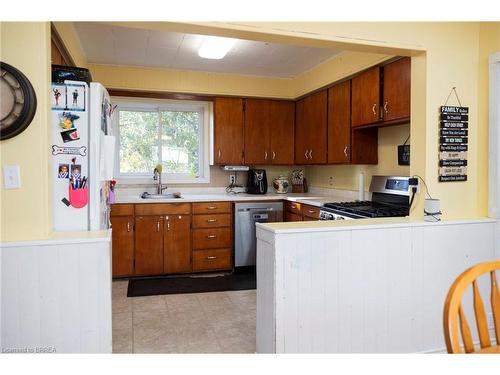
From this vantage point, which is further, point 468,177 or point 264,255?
point 468,177

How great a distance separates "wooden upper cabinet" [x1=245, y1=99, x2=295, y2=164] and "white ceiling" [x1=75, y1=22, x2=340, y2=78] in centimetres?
41

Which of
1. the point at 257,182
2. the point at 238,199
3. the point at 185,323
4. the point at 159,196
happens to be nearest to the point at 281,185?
the point at 257,182

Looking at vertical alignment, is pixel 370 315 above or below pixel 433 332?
above

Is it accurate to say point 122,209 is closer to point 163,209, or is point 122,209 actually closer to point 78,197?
point 163,209

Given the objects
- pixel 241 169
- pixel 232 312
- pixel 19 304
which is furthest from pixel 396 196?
pixel 19 304

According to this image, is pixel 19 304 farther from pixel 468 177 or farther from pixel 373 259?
pixel 468 177

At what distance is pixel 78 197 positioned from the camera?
7.04 feet

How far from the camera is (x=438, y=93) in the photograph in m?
2.58

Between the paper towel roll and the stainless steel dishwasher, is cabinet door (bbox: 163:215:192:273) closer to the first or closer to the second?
the stainless steel dishwasher

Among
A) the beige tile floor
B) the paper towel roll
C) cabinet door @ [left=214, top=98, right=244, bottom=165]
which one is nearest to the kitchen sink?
cabinet door @ [left=214, top=98, right=244, bottom=165]

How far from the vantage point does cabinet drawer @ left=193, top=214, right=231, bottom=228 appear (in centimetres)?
449

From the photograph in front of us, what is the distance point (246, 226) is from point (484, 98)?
2.72 m

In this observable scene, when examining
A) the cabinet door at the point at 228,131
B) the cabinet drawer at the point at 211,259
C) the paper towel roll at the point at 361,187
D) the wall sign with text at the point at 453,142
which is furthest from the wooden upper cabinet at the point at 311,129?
the wall sign with text at the point at 453,142
